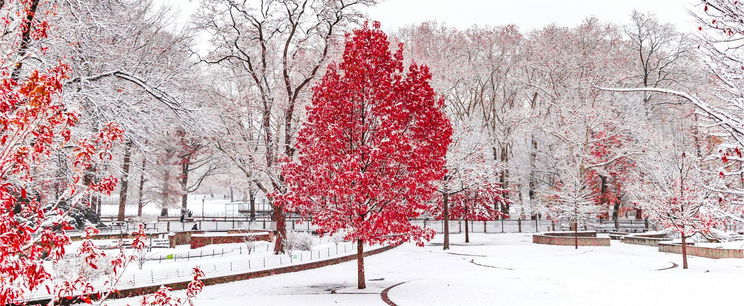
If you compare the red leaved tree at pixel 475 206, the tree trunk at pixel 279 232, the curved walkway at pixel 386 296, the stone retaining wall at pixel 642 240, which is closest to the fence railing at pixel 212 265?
the tree trunk at pixel 279 232

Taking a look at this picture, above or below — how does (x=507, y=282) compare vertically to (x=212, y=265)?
below

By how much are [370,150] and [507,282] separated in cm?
639

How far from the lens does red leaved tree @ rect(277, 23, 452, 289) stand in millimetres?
14047

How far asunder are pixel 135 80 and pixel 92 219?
24.2 metres

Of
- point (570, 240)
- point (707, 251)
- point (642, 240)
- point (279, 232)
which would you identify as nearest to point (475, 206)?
point (570, 240)

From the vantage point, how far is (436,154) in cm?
1532

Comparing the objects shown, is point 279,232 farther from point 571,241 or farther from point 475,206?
point 475,206

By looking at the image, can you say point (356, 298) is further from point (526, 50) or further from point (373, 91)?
point (526, 50)

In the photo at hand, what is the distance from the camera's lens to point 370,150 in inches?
569

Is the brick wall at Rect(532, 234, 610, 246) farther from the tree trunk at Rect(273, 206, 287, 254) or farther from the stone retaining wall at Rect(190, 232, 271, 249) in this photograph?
the stone retaining wall at Rect(190, 232, 271, 249)

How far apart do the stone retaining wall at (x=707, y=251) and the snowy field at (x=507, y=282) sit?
0.58 m

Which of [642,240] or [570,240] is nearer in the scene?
[570,240]

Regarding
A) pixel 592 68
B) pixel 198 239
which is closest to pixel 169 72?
pixel 198 239

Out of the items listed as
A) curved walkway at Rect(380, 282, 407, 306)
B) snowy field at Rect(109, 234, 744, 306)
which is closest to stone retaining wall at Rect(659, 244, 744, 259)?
snowy field at Rect(109, 234, 744, 306)
